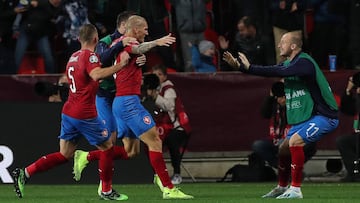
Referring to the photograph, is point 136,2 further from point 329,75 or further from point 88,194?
point 88,194

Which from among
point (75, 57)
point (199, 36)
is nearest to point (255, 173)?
point (199, 36)

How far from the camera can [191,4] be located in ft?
74.3

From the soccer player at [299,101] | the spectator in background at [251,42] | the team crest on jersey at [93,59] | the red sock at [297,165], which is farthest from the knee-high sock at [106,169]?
the spectator in background at [251,42]

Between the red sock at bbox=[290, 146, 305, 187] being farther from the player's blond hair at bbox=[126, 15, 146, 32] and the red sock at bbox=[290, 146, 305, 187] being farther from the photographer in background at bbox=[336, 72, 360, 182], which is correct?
the photographer in background at bbox=[336, 72, 360, 182]

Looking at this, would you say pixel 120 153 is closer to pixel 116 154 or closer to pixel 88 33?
pixel 116 154

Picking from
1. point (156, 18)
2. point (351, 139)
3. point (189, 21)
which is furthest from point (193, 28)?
point (351, 139)

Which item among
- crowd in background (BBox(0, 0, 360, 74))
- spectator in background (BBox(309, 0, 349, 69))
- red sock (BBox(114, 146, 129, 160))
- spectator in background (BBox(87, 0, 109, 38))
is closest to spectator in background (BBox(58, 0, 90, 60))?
crowd in background (BBox(0, 0, 360, 74))

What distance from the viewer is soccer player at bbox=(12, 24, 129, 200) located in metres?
16.2

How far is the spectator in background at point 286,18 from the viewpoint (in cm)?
2261

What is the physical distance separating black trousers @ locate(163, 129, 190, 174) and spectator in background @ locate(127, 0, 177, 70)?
200cm

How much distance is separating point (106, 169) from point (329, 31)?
26.3ft

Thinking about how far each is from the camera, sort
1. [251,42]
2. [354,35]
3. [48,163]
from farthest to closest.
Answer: [354,35], [251,42], [48,163]

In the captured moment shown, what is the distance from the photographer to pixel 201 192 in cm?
1827

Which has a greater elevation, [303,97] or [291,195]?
[303,97]
